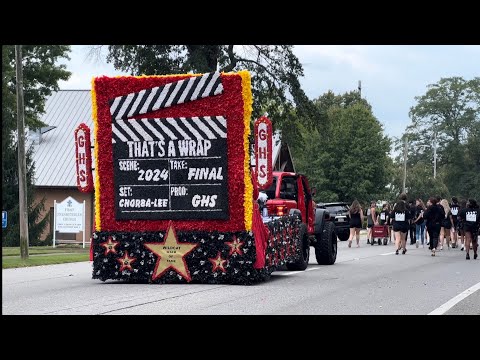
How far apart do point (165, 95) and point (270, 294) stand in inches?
167

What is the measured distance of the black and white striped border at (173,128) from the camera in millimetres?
17797

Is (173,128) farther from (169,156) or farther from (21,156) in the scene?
(21,156)

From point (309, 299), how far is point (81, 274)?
8007mm

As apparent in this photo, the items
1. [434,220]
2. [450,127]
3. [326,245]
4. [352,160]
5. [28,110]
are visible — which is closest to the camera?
[326,245]

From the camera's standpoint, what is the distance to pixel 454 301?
15172 millimetres

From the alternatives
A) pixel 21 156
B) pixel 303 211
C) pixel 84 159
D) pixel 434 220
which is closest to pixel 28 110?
pixel 21 156

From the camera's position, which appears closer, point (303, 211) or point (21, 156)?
point (303, 211)

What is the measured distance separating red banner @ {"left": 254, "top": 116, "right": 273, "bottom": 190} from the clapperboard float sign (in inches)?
30.6

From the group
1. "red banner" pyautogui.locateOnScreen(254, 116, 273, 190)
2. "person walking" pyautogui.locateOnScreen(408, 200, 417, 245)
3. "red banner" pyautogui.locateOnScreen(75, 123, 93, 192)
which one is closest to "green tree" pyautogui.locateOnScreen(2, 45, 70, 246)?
"person walking" pyautogui.locateOnScreen(408, 200, 417, 245)

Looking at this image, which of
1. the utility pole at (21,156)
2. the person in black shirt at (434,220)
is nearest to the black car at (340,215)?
the person in black shirt at (434,220)

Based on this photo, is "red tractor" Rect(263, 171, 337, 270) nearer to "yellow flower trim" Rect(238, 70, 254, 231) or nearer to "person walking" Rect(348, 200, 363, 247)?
"yellow flower trim" Rect(238, 70, 254, 231)

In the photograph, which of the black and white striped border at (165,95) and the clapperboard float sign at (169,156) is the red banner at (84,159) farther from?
the black and white striped border at (165,95)

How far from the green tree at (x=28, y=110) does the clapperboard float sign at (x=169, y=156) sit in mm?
24661

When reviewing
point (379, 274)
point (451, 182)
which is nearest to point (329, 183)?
point (451, 182)
